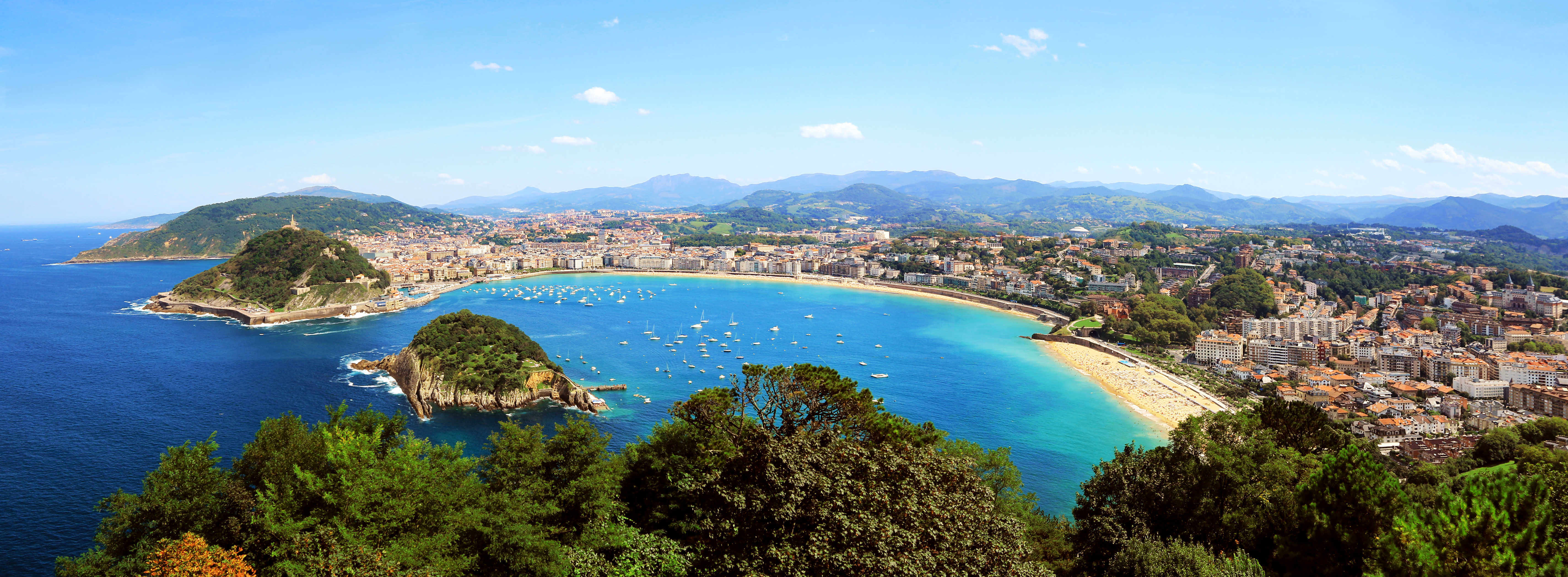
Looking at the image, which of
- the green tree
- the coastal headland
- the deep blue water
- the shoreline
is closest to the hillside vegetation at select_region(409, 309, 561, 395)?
the deep blue water

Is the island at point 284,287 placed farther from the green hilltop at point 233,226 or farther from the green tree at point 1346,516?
the green tree at point 1346,516

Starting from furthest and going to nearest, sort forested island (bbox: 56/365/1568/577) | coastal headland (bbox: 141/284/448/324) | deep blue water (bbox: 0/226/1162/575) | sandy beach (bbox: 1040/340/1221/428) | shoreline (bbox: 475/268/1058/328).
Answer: shoreline (bbox: 475/268/1058/328), coastal headland (bbox: 141/284/448/324), sandy beach (bbox: 1040/340/1221/428), deep blue water (bbox: 0/226/1162/575), forested island (bbox: 56/365/1568/577)

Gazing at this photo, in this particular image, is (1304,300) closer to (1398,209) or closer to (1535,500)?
(1535,500)

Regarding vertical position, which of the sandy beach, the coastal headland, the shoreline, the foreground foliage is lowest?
the sandy beach

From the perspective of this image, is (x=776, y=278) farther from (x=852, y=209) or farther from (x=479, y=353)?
(x=852, y=209)

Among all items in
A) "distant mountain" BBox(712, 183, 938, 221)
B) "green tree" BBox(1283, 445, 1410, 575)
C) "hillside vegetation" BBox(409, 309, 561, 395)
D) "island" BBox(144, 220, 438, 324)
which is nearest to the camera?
"green tree" BBox(1283, 445, 1410, 575)

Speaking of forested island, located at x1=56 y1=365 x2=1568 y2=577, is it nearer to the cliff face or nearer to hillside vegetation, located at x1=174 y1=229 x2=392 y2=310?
the cliff face

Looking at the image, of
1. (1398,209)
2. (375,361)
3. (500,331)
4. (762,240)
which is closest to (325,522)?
(500,331)
